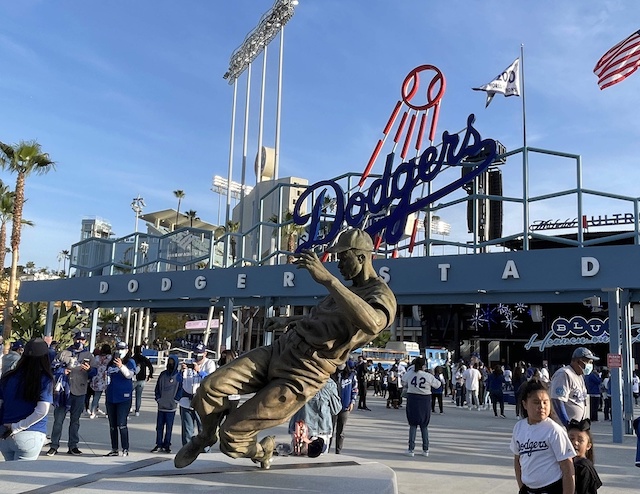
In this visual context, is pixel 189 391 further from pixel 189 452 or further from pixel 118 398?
pixel 189 452

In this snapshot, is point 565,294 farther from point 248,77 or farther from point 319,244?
point 248,77

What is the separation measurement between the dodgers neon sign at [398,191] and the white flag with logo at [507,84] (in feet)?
7.45

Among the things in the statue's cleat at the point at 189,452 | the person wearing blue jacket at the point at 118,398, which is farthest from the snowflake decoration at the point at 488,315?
the statue's cleat at the point at 189,452

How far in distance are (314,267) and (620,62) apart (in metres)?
13.6

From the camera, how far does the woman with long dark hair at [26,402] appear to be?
4.82 meters

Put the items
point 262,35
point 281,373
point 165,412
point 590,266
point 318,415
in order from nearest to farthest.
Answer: point 281,373, point 318,415, point 165,412, point 590,266, point 262,35

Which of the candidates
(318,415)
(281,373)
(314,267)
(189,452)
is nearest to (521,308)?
(318,415)

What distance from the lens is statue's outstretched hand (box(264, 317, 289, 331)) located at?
5004 millimetres

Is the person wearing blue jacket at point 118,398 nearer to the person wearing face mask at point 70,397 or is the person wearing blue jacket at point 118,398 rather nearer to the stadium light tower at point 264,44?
the person wearing face mask at point 70,397

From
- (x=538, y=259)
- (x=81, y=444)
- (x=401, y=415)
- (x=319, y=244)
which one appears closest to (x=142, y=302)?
(x=319, y=244)

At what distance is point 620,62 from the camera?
14.5 m

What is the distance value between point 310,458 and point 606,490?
4.21 m

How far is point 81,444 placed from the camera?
9516mm

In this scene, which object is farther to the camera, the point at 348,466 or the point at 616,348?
the point at 616,348
